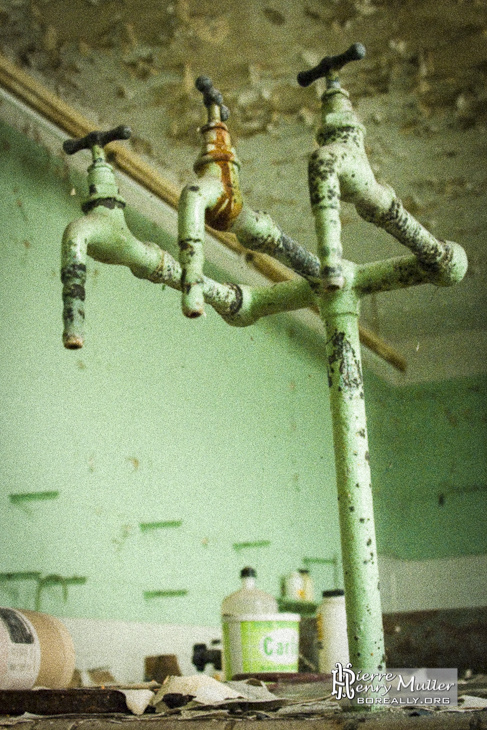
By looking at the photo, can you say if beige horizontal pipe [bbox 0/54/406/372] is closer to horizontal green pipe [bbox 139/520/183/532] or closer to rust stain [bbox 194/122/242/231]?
horizontal green pipe [bbox 139/520/183/532]

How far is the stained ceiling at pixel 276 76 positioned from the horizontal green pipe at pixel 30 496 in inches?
35.8

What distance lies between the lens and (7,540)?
143 centimetres

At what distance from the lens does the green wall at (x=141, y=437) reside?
1.56m

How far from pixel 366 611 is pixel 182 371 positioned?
56.6 inches

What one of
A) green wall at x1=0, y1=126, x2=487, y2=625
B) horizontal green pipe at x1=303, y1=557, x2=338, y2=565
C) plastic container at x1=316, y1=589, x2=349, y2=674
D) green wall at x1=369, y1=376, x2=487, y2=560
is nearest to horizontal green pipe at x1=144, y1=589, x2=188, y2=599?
green wall at x1=0, y1=126, x2=487, y2=625

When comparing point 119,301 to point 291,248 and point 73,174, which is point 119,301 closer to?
point 73,174

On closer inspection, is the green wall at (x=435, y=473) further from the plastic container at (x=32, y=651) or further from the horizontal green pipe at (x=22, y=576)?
the plastic container at (x=32, y=651)

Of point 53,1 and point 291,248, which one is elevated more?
point 53,1

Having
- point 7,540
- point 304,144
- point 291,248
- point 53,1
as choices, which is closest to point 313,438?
point 304,144

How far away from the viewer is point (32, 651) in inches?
41.0

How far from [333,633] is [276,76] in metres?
1.26

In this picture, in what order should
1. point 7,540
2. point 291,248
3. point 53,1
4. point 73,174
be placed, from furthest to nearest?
point 73,174, point 53,1, point 7,540, point 291,248

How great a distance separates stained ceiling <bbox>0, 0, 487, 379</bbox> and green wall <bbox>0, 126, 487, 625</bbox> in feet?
0.72

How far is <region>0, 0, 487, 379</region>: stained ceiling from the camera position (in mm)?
1669
